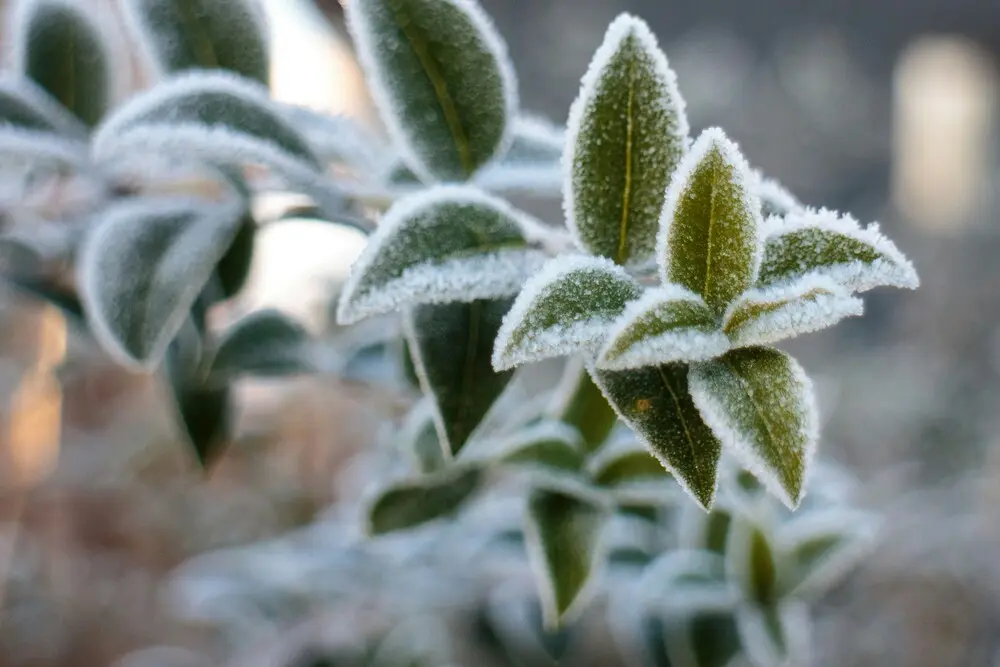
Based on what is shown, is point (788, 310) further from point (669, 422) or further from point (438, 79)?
point (438, 79)

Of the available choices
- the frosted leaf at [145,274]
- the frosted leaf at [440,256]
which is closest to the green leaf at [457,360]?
the frosted leaf at [440,256]

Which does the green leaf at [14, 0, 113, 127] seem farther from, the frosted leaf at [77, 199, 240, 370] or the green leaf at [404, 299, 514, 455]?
the green leaf at [404, 299, 514, 455]

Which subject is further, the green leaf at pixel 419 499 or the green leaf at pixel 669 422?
the green leaf at pixel 419 499

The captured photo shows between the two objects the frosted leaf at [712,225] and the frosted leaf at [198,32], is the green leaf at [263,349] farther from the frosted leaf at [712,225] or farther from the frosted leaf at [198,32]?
the frosted leaf at [712,225]

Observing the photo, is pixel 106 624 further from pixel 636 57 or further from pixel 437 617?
pixel 636 57

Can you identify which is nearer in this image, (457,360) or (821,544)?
(457,360)

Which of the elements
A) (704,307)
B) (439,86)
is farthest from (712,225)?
(439,86)

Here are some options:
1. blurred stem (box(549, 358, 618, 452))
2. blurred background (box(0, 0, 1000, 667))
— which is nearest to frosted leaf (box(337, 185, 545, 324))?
blurred stem (box(549, 358, 618, 452))
